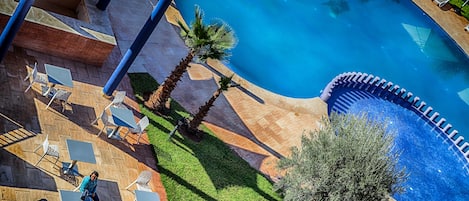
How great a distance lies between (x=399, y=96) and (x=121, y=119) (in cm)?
1668

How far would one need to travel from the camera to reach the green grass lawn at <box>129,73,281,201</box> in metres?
17.4

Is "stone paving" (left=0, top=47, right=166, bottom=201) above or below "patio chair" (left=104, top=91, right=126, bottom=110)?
below

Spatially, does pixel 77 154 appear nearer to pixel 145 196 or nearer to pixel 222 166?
pixel 145 196

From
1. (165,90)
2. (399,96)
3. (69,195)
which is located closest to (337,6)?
(399,96)

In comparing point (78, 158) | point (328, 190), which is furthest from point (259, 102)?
point (78, 158)

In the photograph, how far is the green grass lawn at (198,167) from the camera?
17.4 m

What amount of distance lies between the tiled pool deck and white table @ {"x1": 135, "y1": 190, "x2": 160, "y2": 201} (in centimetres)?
58

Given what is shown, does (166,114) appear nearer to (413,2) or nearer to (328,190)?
(328,190)

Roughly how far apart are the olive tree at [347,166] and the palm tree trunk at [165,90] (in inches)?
193

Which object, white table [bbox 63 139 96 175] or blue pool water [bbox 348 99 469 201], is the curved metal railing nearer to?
blue pool water [bbox 348 99 469 201]

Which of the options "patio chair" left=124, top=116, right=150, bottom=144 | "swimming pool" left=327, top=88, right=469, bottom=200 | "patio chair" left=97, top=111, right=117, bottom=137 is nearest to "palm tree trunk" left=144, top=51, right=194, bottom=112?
"patio chair" left=124, top=116, right=150, bottom=144

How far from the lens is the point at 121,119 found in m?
17.4

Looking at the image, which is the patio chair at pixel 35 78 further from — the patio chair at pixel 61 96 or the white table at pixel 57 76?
the patio chair at pixel 61 96

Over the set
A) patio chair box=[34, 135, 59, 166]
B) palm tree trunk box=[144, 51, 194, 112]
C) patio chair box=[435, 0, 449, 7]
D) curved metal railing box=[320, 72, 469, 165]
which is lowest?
patio chair box=[34, 135, 59, 166]
